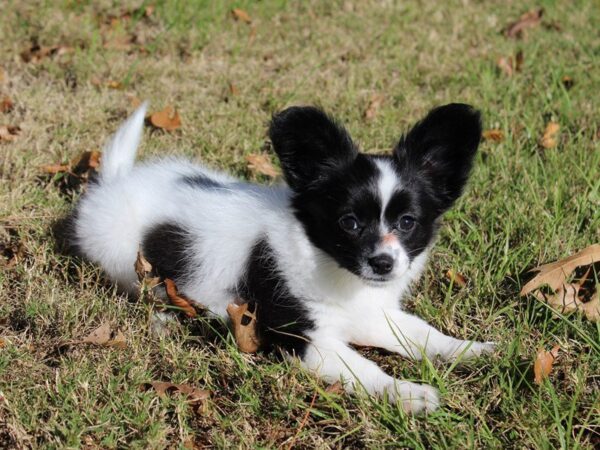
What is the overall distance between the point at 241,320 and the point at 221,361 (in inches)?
8.3

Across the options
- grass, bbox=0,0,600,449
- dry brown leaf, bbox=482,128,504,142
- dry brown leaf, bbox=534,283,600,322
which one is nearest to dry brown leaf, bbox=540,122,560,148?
grass, bbox=0,0,600,449

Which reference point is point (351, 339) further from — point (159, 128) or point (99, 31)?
point (99, 31)

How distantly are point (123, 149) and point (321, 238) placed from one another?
4.50 ft

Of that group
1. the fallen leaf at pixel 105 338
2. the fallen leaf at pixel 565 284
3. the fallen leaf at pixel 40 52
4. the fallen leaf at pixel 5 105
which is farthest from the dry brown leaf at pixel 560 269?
the fallen leaf at pixel 40 52

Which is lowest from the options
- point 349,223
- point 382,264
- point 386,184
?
point 382,264

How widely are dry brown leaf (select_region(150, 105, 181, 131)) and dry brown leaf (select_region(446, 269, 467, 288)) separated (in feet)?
7.26

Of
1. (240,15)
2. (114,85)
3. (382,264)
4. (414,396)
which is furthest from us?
(240,15)

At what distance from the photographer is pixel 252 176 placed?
15.0ft

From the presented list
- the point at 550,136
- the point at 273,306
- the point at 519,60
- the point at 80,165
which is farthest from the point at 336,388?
the point at 519,60

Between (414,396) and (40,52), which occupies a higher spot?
(40,52)

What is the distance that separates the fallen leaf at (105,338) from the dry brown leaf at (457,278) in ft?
4.89

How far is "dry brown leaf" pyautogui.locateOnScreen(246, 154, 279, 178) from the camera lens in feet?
14.9

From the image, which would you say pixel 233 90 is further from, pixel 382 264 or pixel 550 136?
pixel 382 264

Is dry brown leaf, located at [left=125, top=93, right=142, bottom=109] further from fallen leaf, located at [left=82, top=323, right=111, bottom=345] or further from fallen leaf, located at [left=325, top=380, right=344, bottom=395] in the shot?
fallen leaf, located at [left=325, top=380, right=344, bottom=395]
